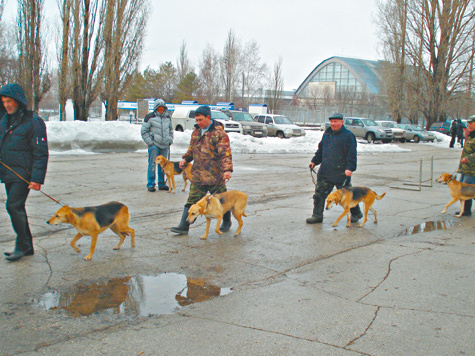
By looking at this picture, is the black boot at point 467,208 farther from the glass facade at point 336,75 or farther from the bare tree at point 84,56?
the glass facade at point 336,75

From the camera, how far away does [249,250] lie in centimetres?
614

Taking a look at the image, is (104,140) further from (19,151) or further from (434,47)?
(434,47)

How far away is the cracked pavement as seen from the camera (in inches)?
140

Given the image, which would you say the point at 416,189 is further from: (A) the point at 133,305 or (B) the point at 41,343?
(B) the point at 41,343

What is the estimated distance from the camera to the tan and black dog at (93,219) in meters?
5.26

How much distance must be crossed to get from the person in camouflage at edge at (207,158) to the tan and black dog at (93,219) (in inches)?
42.6

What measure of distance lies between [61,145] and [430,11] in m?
35.7

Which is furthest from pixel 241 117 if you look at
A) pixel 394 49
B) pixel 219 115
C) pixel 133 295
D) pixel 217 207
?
pixel 133 295

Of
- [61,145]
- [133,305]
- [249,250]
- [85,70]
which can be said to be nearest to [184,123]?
[85,70]

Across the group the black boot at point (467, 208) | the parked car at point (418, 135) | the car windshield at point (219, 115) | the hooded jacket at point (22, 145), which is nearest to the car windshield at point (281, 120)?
the car windshield at point (219, 115)

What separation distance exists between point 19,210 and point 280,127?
28206mm

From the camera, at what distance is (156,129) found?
10383mm

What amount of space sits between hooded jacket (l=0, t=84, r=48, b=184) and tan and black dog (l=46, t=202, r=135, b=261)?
48 cm

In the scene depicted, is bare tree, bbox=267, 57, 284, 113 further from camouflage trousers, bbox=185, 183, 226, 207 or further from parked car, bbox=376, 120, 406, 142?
camouflage trousers, bbox=185, 183, 226, 207
